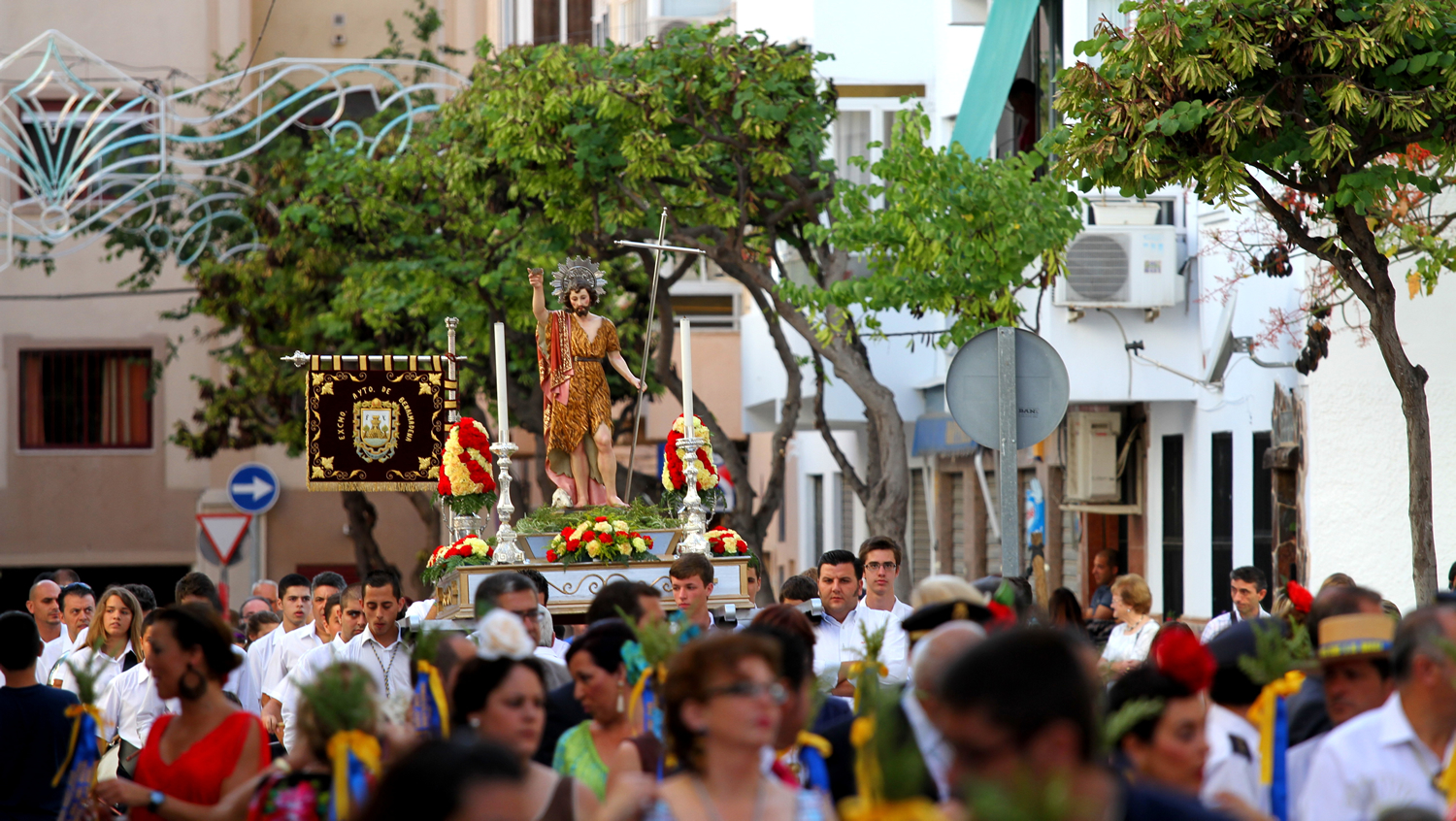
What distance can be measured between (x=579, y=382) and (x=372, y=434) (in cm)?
184

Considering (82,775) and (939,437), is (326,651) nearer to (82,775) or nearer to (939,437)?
(82,775)

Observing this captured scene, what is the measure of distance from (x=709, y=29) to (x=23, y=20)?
14.5 metres

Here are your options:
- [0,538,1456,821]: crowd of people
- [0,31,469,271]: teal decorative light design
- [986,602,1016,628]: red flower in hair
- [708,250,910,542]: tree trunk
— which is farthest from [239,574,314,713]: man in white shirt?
[0,31,469,271]: teal decorative light design

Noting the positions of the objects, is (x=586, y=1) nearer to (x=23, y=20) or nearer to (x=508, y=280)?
(x=23, y=20)

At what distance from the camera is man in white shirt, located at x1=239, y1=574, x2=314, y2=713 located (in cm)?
1016

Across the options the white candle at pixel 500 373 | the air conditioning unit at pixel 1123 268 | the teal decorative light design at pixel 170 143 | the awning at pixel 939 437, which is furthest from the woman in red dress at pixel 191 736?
the teal decorative light design at pixel 170 143

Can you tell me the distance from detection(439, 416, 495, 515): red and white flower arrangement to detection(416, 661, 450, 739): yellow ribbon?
19.6ft

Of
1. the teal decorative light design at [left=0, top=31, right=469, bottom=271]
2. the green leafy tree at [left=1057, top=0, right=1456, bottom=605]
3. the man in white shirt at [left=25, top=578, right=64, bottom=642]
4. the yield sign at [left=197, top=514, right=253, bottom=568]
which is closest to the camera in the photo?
the green leafy tree at [left=1057, top=0, right=1456, bottom=605]

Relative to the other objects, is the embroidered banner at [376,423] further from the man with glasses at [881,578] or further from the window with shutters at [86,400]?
the window with shutters at [86,400]

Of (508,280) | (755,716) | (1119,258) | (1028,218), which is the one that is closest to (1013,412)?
(1028,218)

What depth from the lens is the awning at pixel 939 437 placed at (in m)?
23.9

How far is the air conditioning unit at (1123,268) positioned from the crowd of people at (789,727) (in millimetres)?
11286

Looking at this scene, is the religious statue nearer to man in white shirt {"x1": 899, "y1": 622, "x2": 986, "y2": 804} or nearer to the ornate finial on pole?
the ornate finial on pole

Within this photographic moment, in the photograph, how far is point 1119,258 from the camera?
1881 centimetres
